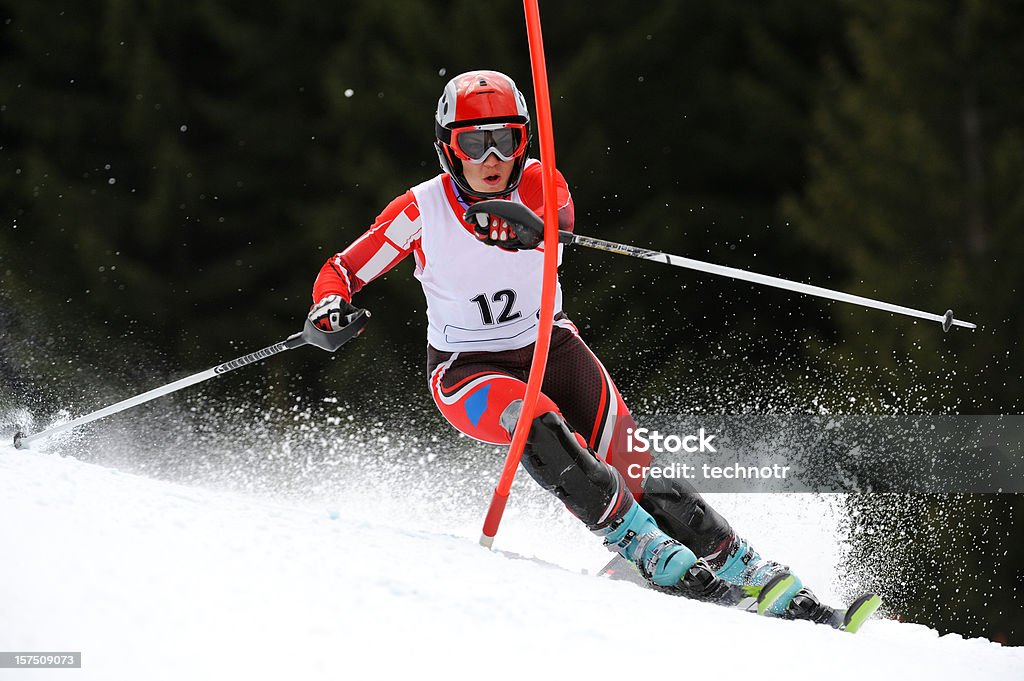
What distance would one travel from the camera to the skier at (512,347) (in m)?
2.99

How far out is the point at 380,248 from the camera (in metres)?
3.36

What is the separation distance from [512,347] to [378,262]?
46 centimetres

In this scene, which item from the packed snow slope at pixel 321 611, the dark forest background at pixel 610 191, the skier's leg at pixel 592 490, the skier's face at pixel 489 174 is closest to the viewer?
the packed snow slope at pixel 321 611

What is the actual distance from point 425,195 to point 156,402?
4.81 m

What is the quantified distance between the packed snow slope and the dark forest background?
198 inches

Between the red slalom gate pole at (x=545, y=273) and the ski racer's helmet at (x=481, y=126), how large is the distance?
19 centimetres

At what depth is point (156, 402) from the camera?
7.56m

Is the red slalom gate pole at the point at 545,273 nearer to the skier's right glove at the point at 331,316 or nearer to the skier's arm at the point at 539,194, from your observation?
the skier's arm at the point at 539,194

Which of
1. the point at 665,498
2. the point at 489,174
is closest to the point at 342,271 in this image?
the point at 489,174

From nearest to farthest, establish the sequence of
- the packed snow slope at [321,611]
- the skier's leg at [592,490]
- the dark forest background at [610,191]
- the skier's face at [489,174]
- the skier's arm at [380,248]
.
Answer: the packed snow slope at [321,611], the skier's leg at [592,490], the skier's face at [489,174], the skier's arm at [380,248], the dark forest background at [610,191]

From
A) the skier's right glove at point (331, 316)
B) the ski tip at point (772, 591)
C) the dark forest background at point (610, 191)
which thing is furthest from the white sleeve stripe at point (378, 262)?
the dark forest background at point (610, 191)

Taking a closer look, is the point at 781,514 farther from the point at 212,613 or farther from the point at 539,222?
the point at 212,613
